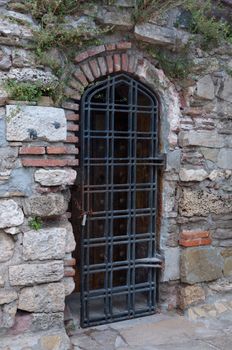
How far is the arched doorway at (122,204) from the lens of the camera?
11.0 ft

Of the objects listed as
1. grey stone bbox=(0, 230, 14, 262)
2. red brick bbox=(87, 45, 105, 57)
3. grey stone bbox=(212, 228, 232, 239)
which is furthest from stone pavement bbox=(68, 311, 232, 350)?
red brick bbox=(87, 45, 105, 57)

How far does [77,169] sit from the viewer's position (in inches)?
137

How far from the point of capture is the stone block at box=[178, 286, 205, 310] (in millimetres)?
3623

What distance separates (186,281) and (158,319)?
1.35ft

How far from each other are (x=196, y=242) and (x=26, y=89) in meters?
1.99

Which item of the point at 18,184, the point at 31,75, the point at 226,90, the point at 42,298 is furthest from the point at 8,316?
the point at 226,90

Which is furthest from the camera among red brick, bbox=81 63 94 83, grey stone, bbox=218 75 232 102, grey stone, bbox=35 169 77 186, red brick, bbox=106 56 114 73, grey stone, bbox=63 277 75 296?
grey stone, bbox=218 75 232 102

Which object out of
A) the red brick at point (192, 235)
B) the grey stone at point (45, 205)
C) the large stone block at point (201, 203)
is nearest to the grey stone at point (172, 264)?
the red brick at point (192, 235)

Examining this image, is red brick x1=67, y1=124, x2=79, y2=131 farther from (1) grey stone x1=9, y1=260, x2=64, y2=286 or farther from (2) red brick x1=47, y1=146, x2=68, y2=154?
(1) grey stone x1=9, y1=260, x2=64, y2=286

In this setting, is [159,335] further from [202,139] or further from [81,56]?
[81,56]

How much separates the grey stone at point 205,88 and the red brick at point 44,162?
144cm

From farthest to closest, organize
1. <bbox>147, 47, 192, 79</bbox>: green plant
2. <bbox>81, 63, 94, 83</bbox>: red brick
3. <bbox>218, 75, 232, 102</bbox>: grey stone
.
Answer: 1. <bbox>218, 75, 232, 102</bbox>: grey stone
2. <bbox>147, 47, 192, 79</bbox>: green plant
3. <bbox>81, 63, 94, 83</bbox>: red brick

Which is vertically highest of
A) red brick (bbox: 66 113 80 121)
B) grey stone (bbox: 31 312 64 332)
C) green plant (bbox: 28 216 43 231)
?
red brick (bbox: 66 113 80 121)

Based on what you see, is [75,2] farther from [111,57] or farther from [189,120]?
[189,120]
